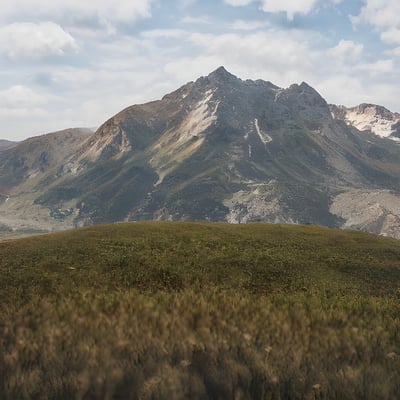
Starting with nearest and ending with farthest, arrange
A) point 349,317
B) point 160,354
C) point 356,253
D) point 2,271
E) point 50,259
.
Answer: point 160,354, point 349,317, point 2,271, point 50,259, point 356,253

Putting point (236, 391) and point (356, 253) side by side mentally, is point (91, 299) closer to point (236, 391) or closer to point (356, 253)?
point (236, 391)

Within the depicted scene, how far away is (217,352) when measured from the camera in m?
14.4

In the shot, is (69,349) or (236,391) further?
(69,349)

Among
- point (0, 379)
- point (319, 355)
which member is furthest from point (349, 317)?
point (0, 379)

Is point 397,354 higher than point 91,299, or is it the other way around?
point 91,299

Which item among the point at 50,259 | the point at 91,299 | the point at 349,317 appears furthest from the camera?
the point at 50,259

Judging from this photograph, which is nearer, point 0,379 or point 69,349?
point 0,379

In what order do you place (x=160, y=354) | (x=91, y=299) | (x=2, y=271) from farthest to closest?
1. (x=2, y=271)
2. (x=91, y=299)
3. (x=160, y=354)

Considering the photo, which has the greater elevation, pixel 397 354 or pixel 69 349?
pixel 69 349

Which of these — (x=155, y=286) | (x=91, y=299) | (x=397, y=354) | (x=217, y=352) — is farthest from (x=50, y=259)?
(x=397, y=354)

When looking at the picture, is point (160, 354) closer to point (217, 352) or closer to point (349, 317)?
point (217, 352)

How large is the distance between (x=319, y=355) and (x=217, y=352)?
326cm

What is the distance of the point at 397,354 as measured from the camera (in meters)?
15.1

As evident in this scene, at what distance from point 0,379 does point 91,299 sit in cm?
685
